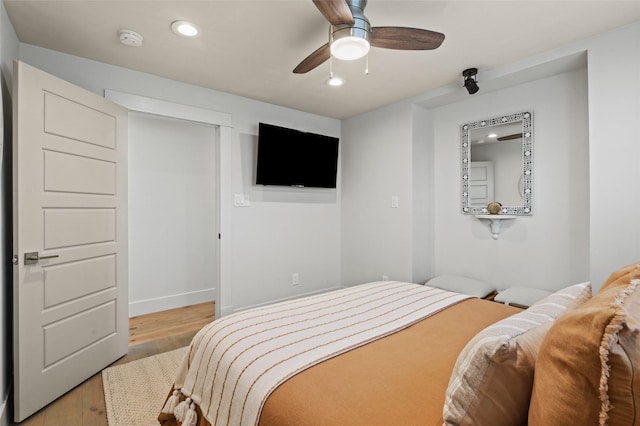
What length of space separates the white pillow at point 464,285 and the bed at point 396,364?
3.84 feet

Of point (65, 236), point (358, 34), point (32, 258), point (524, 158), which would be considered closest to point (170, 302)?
point (65, 236)

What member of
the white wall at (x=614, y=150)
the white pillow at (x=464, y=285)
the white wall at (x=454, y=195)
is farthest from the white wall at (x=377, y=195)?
the white wall at (x=614, y=150)

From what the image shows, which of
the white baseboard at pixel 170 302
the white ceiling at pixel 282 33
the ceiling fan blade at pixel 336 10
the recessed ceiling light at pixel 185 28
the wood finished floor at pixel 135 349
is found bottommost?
the wood finished floor at pixel 135 349

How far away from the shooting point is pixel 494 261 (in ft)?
10.5

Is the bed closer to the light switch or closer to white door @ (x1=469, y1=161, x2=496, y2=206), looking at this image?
white door @ (x1=469, y1=161, x2=496, y2=206)

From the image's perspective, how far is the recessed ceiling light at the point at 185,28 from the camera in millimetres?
2158

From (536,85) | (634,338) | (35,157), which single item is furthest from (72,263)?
(536,85)

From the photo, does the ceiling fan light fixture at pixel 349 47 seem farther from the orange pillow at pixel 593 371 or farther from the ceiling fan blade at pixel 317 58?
the orange pillow at pixel 593 371

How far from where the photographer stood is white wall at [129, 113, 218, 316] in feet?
12.6

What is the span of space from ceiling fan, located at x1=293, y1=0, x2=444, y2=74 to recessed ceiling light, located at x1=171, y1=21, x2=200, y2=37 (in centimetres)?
90

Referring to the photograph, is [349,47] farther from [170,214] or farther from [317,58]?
[170,214]

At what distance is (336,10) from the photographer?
160 centimetres

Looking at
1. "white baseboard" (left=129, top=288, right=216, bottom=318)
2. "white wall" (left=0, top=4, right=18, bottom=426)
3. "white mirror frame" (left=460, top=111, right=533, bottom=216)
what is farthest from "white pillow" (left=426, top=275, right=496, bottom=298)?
"white wall" (left=0, top=4, right=18, bottom=426)

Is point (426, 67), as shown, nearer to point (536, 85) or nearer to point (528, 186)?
point (536, 85)
